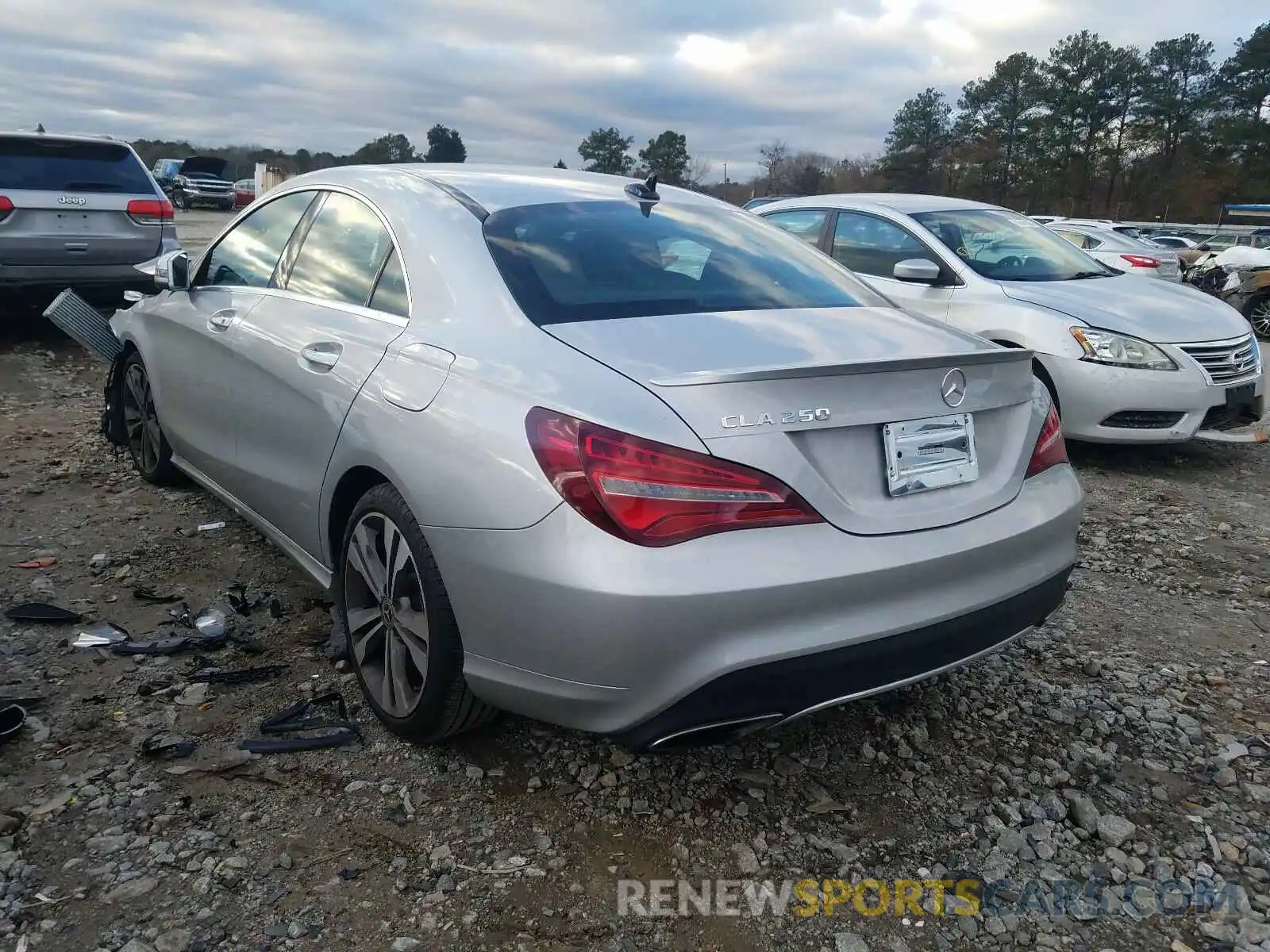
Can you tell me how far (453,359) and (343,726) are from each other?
3.80 feet

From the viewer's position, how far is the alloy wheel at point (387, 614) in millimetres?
2465

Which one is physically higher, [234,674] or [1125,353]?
[1125,353]

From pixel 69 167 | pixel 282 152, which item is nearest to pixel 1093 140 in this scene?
pixel 282 152

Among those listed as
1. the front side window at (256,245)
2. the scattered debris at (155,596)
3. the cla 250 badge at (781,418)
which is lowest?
the scattered debris at (155,596)

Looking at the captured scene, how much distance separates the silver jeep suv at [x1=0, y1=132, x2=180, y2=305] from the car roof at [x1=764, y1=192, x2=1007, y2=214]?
531 cm

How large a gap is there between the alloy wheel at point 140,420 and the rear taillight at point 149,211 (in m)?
4.00

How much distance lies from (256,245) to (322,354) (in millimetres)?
1170

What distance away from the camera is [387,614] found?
261cm

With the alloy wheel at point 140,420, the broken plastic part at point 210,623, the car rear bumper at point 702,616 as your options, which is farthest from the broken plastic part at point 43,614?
the car rear bumper at point 702,616

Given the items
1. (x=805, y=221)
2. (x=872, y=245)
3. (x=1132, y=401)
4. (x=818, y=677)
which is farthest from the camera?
(x=805, y=221)

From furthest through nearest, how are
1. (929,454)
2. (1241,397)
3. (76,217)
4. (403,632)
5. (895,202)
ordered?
(76,217)
(895,202)
(1241,397)
(403,632)
(929,454)

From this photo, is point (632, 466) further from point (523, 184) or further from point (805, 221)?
point (805, 221)

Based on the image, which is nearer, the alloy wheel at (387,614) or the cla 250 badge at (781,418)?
the cla 250 badge at (781,418)

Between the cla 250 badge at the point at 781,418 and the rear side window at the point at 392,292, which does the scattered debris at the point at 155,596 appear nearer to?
the rear side window at the point at 392,292
